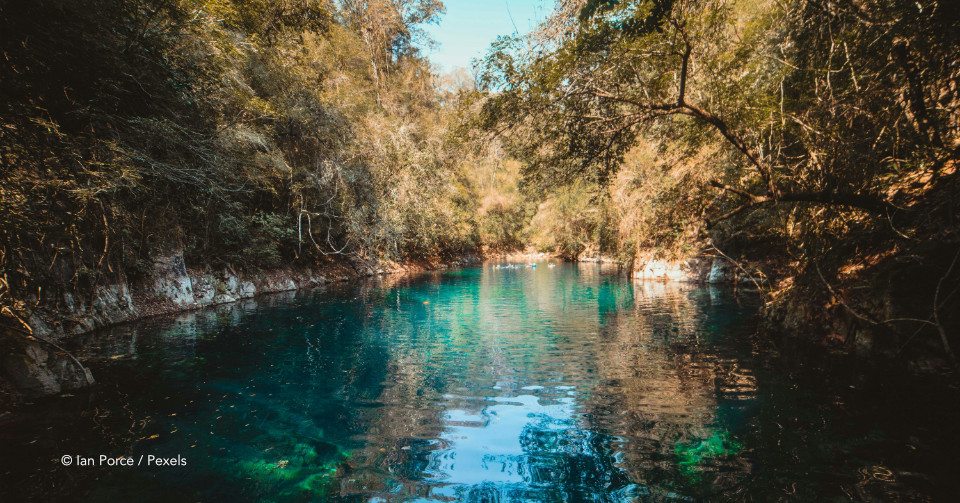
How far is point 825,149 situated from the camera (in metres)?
6.39

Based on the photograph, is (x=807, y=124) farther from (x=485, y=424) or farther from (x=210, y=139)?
(x=210, y=139)

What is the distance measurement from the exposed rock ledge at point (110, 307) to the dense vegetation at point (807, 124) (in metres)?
8.93

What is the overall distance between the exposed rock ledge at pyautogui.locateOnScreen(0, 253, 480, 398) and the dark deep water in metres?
Result: 0.58

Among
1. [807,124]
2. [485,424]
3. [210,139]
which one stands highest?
[210,139]

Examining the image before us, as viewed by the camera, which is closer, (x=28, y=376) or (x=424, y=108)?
(x=28, y=376)

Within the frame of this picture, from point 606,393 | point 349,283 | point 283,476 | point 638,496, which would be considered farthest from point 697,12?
point 349,283

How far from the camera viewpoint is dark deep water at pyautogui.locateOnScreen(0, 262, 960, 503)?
385 centimetres

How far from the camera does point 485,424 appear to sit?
539 cm

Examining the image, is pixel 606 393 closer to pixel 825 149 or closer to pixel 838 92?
pixel 825 149

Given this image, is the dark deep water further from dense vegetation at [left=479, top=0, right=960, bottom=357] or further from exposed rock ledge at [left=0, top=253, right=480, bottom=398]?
dense vegetation at [left=479, top=0, right=960, bottom=357]

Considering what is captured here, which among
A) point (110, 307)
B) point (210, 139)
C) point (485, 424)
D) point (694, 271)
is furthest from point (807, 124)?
point (110, 307)

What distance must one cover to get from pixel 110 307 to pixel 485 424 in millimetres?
→ 12878

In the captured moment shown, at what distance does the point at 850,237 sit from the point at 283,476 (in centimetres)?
992

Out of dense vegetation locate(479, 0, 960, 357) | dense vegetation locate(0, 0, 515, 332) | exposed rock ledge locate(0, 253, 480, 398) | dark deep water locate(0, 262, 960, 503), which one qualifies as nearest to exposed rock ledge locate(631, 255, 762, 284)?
dense vegetation locate(479, 0, 960, 357)
